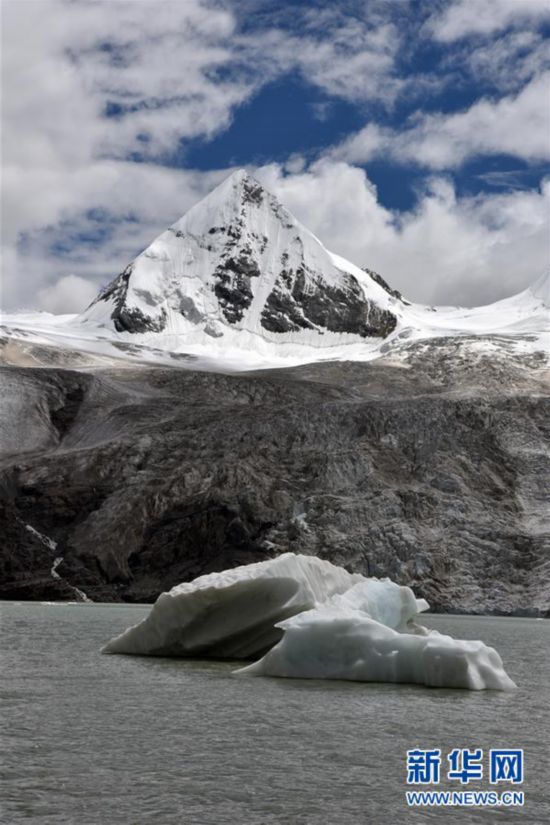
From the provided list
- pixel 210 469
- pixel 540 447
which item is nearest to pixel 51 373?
pixel 210 469

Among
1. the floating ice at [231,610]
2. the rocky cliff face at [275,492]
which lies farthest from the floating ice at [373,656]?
the rocky cliff face at [275,492]

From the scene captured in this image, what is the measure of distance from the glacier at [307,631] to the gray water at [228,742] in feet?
1.83

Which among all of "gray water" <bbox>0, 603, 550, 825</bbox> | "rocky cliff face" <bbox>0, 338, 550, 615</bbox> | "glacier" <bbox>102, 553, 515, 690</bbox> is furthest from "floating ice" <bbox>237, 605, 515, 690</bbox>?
"rocky cliff face" <bbox>0, 338, 550, 615</bbox>

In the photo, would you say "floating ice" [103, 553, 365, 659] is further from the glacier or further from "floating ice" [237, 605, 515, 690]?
"floating ice" [237, 605, 515, 690]

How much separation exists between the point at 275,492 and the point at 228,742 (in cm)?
7175

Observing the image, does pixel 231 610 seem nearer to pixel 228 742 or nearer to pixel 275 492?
pixel 228 742

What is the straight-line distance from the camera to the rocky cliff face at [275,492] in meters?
79.4

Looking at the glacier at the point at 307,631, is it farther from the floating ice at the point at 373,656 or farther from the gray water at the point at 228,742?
the gray water at the point at 228,742

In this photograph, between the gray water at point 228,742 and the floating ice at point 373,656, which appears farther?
the floating ice at point 373,656

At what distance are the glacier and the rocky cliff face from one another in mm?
50153

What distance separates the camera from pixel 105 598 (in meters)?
77.8

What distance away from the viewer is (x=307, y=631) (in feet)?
71.2

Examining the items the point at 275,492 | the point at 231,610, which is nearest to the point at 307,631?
the point at 231,610

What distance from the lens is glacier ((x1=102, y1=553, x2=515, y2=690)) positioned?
2145cm
